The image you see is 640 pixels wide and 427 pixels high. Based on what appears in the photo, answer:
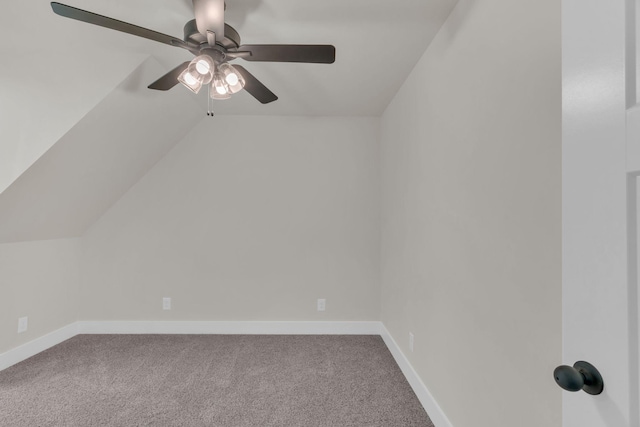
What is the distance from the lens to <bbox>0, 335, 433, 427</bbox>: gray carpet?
209cm

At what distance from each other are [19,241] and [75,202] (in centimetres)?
48

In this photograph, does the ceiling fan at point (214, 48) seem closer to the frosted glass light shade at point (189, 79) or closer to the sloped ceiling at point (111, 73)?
the frosted glass light shade at point (189, 79)

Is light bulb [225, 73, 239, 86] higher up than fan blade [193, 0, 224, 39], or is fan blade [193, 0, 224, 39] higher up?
fan blade [193, 0, 224, 39]

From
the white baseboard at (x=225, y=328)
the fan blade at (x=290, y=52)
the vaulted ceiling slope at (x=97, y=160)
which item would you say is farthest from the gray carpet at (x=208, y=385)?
the fan blade at (x=290, y=52)

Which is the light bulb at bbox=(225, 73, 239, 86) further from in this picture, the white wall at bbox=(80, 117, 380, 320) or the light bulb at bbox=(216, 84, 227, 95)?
the white wall at bbox=(80, 117, 380, 320)

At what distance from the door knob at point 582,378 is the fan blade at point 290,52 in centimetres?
146

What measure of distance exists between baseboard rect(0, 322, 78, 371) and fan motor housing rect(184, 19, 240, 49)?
2784 mm

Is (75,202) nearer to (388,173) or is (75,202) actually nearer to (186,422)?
(186,422)

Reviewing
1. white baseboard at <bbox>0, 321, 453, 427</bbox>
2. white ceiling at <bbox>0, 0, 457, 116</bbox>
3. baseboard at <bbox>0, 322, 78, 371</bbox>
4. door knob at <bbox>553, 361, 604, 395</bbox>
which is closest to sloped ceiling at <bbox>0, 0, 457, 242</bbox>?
white ceiling at <bbox>0, 0, 457, 116</bbox>

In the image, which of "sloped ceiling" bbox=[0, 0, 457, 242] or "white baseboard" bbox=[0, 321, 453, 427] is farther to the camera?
"white baseboard" bbox=[0, 321, 453, 427]

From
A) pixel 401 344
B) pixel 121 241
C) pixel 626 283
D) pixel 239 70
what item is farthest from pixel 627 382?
pixel 121 241

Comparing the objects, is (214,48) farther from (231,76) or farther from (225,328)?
(225,328)

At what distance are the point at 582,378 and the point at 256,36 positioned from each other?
218 cm

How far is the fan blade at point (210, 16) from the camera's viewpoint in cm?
147
